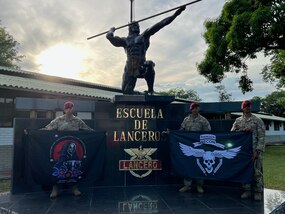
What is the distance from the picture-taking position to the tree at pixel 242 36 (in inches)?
406

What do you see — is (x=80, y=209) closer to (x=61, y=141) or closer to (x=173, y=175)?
(x=61, y=141)

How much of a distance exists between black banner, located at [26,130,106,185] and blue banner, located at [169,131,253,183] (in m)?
1.60

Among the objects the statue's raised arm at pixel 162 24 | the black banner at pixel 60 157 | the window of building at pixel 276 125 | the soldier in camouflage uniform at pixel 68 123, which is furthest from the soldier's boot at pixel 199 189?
the window of building at pixel 276 125

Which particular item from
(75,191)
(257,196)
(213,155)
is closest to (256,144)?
(213,155)

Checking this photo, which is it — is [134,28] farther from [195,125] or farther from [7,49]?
[7,49]

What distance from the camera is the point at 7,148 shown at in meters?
9.41

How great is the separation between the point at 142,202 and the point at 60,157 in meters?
1.63

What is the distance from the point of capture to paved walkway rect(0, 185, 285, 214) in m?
3.74

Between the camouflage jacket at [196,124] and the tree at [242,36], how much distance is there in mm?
7222

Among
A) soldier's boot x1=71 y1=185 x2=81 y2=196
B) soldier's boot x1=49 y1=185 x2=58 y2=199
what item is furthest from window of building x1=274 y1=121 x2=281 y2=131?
soldier's boot x1=49 y1=185 x2=58 y2=199

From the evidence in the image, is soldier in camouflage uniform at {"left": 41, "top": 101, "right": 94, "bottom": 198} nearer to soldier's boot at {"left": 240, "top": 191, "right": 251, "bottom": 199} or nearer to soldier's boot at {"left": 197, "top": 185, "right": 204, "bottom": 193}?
soldier's boot at {"left": 197, "top": 185, "right": 204, "bottom": 193}

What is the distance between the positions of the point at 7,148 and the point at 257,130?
28.1 ft

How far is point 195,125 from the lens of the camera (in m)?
4.93

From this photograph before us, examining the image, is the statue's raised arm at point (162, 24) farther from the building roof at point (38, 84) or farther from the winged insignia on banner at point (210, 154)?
the building roof at point (38, 84)
